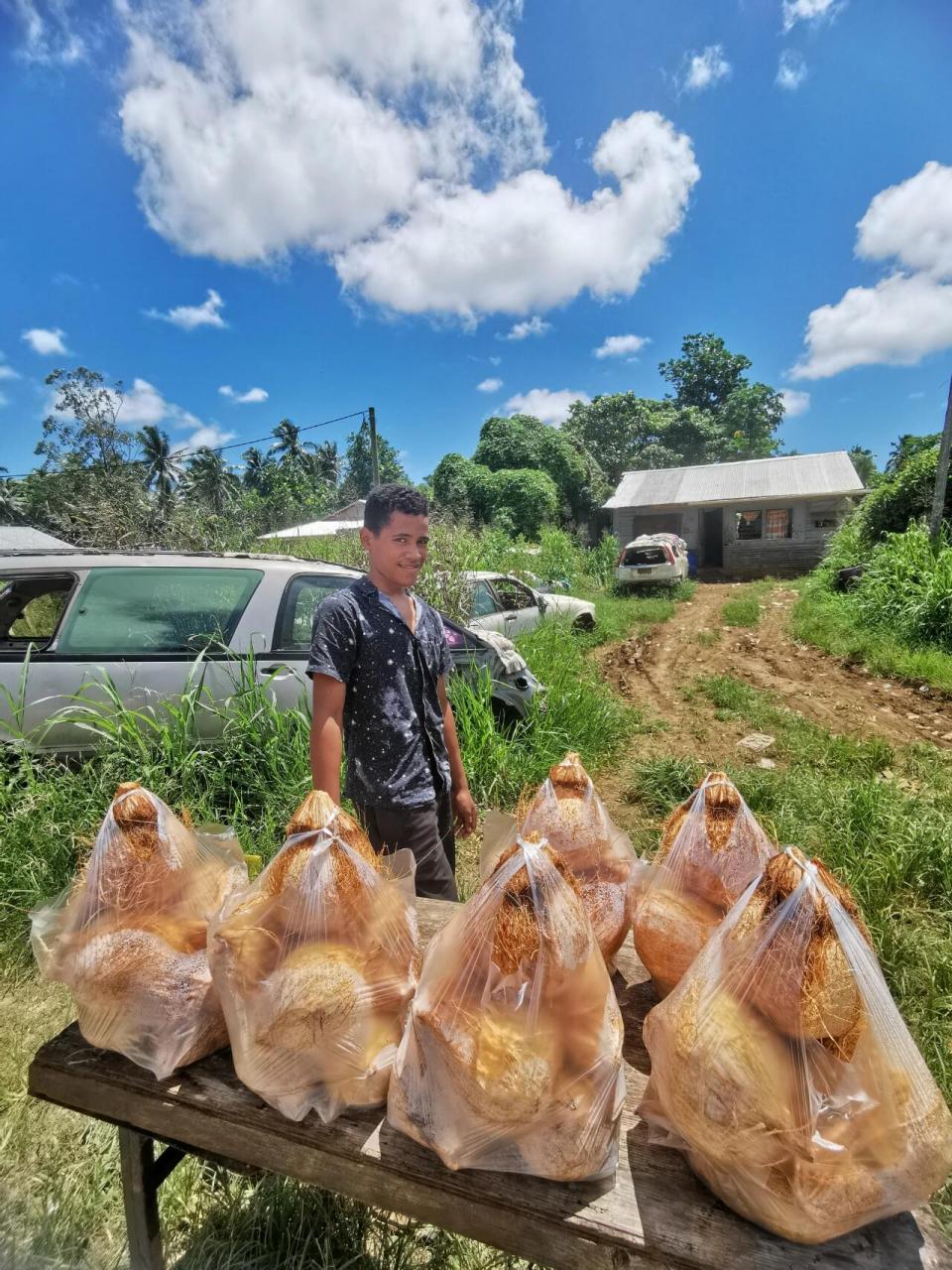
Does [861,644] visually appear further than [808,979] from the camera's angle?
Yes

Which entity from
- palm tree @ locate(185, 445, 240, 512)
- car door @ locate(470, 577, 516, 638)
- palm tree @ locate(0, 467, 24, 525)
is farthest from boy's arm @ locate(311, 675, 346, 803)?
palm tree @ locate(185, 445, 240, 512)

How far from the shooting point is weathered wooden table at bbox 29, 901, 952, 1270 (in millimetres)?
807

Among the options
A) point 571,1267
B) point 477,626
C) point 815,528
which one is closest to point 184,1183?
point 571,1267

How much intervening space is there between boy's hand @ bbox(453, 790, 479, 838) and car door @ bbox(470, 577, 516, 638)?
4.37 metres

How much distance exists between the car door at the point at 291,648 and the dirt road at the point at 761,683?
341 centimetres

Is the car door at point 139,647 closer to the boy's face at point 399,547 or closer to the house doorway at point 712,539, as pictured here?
the boy's face at point 399,547

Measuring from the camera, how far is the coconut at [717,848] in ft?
3.66

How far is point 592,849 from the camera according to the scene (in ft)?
4.13

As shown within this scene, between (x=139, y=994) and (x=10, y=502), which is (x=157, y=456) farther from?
(x=139, y=994)

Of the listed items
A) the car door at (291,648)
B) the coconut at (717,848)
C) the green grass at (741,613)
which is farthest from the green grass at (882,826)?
the green grass at (741,613)

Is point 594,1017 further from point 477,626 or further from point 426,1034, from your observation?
point 477,626

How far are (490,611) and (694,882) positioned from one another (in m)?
6.01

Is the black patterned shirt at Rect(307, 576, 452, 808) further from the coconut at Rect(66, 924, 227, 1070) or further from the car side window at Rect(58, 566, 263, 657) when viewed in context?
the car side window at Rect(58, 566, 263, 657)

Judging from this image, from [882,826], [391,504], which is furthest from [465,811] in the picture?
[882,826]
